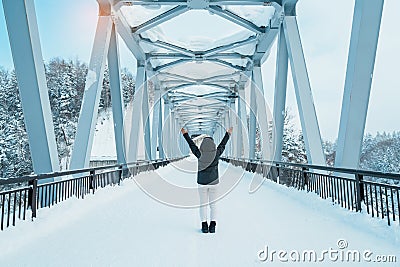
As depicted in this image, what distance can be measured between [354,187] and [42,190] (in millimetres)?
4372

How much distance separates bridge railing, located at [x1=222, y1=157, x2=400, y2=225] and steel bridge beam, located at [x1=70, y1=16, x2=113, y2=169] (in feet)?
15.9

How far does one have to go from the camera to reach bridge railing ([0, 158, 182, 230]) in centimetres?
341

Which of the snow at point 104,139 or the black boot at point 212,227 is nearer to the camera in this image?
the black boot at point 212,227

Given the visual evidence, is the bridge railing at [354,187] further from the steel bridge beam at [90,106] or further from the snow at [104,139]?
the snow at [104,139]

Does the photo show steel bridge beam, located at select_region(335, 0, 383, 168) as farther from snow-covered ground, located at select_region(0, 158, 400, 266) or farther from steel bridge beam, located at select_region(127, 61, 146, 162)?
steel bridge beam, located at select_region(127, 61, 146, 162)

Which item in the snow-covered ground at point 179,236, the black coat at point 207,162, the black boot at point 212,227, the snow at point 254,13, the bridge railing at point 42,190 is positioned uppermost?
the snow at point 254,13

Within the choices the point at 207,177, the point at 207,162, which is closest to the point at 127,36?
the point at 207,162

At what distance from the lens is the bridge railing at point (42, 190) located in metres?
3.41

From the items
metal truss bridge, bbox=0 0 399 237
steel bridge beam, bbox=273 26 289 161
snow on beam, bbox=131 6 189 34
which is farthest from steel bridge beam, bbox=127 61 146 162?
steel bridge beam, bbox=273 26 289 161

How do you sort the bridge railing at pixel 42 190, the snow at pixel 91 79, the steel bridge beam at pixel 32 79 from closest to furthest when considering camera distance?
the bridge railing at pixel 42 190
the steel bridge beam at pixel 32 79
the snow at pixel 91 79

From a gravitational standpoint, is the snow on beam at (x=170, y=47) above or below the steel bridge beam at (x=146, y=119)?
above

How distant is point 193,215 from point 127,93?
3453 centimetres

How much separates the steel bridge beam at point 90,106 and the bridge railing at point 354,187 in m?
4.86

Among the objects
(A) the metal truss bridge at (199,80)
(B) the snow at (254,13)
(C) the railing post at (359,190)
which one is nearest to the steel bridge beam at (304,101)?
(A) the metal truss bridge at (199,80)
